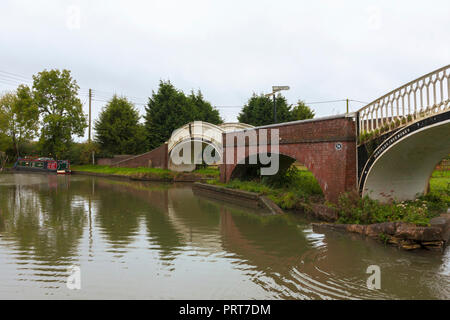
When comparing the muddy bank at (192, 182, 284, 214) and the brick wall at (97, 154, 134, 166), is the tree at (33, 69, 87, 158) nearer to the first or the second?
the brick wall at (97, 154, 134, 166)

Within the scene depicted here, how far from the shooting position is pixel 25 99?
1299 inches

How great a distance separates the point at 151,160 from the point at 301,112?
568 inches

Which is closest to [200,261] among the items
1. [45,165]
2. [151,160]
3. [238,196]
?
[238,196]

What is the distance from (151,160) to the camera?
28422 millimetres

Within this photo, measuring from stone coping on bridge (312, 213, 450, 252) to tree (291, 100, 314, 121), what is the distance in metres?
25.1

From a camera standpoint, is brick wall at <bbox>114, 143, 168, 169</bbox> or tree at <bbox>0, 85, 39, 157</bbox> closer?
brick wall at <bbox>114, 143, 168, 169</bbox>

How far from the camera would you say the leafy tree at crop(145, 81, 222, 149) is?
32.1 meters

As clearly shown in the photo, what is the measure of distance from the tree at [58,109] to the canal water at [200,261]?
84.2ft

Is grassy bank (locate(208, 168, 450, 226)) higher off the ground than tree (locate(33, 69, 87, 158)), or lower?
lower

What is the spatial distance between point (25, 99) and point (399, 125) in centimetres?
3476

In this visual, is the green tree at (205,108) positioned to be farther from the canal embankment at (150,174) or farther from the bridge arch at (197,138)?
the canal embankment at (150,174)

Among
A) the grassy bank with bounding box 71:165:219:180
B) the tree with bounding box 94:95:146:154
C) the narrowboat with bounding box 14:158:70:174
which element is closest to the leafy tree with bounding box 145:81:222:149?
the tree with bounding box 94:95:146:154
